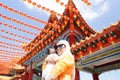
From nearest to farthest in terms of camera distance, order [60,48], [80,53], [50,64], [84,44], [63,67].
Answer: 1. [63,67]
2. [50,64]
3. [60,48]
4. [84,44]
5. [80,53]

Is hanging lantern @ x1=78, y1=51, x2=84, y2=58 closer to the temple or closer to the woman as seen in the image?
the temple

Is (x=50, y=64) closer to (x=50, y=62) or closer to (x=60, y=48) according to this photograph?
(x=50, y=62)

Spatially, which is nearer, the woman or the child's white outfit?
the woman

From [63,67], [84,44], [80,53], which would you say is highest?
[84,44]

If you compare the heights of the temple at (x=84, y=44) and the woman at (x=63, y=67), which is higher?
the temple at (x=84, y=44)

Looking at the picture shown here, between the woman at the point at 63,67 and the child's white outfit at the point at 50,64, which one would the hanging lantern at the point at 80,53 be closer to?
the woman at the point at 63,67

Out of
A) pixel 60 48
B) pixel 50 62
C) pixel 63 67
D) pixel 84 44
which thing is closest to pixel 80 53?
pixel 84 44

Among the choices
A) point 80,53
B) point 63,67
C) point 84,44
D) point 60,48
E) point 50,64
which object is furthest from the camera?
point 80,53

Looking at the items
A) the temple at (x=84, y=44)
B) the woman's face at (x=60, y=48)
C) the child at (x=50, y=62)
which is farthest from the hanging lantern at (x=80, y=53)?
the child at (x=50, y=62)

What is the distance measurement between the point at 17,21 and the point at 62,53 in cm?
482

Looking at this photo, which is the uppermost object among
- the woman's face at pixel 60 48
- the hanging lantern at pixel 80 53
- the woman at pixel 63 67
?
the hanging lantern at pixel 80 53

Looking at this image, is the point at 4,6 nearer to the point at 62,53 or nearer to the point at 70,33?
the point at 70,33

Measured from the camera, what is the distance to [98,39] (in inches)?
221

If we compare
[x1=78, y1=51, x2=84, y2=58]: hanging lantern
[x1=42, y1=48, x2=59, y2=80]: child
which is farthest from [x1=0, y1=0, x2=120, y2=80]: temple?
[x1=42, y1=48, x2=59, y2=80]: child
